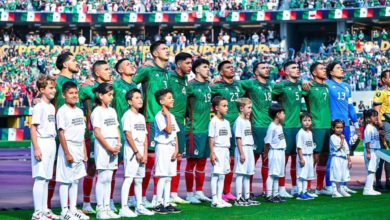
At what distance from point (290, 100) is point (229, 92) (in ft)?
4.36

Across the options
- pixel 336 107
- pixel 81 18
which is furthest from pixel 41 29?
pixel 336 107

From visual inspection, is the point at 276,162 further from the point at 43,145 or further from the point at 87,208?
the point at 43,145

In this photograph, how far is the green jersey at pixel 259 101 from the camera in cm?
1555

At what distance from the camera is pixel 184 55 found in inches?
576

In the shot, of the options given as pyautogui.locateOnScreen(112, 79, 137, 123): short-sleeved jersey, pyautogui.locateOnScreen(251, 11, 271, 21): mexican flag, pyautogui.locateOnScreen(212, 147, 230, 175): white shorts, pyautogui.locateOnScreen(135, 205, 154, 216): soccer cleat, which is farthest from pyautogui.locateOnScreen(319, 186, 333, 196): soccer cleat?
pyautogui.locateOnScreen(251, 11, 271, 21): mexican flag

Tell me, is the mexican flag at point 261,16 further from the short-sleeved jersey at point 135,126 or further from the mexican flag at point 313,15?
the short-sleeved jersey at point 135,126

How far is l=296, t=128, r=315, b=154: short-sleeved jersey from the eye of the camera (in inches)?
613

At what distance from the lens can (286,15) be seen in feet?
196

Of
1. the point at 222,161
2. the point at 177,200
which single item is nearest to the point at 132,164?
the point at 222,161

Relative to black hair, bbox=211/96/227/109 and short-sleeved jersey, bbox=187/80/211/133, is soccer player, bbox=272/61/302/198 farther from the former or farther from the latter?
black hair, bbox=211/96/227/109

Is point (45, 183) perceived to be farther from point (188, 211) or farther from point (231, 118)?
point (231, 118)

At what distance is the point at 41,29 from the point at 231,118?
2177 inches

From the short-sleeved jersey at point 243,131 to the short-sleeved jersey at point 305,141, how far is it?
1.28 m

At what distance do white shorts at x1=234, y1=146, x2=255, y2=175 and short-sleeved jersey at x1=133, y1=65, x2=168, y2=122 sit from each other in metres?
1.53
